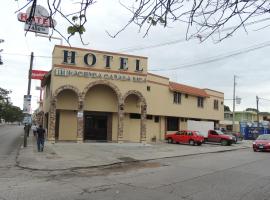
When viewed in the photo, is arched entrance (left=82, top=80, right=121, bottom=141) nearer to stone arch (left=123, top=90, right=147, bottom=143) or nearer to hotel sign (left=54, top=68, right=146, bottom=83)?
hotel sign (left=54, top=68, right=146, bottom=83)

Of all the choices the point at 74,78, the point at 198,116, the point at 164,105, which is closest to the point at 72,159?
the point at 74,78

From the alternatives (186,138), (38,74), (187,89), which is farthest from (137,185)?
(38,74)

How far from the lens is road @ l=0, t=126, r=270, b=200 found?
11242mm

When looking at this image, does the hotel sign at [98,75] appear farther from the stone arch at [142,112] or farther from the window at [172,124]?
the window at [172,124]

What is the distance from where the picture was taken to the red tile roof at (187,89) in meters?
45.7

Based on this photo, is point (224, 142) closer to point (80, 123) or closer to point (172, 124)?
point (172, 124)

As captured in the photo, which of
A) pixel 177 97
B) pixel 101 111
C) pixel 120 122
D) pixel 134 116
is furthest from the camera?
pixel 177 97

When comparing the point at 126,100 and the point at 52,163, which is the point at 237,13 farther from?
the point at 126,100

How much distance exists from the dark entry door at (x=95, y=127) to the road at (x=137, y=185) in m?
18.1

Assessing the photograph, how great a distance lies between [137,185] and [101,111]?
23.2m

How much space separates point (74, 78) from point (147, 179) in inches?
776

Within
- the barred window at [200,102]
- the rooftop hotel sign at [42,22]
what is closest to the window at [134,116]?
the barred window at [200,102]

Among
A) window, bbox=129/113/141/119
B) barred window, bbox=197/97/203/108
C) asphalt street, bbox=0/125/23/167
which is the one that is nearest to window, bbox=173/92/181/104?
barred window, bbox=197/97/203/108

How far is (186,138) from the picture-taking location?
135ft
